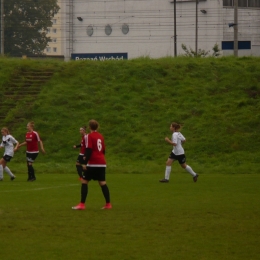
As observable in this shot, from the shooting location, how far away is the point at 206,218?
1309 centimetres

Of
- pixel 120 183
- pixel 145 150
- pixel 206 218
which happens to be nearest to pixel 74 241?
pixel 206 218

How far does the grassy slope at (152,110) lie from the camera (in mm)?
30906

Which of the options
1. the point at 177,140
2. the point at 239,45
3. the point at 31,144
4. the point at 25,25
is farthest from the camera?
the point at 25,25

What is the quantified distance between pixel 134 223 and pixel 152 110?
2403 cm

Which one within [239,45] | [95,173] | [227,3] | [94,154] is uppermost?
[227,3]

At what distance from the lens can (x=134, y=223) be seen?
40.7 ft

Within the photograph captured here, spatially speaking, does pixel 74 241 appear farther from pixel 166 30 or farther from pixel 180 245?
pixel 166 30

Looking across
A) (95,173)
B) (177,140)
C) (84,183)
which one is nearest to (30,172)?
(177,140)

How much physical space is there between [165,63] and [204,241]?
1267 inches

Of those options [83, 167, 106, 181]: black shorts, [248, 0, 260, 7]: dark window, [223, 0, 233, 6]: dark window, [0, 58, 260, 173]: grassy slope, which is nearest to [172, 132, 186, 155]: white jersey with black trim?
[0, 58, 260, 173]: grassy slope

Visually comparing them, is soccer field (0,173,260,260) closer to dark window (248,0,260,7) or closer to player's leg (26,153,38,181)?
player's leg (26,153,38,181)

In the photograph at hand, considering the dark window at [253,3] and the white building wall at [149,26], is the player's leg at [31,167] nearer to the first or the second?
the white building wall at [149,26]

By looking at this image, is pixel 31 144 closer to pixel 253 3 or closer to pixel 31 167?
pixel 31 167

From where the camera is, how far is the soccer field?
9789mm
